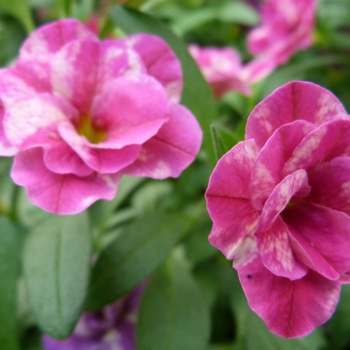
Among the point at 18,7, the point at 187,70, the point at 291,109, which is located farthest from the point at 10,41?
Result: the point at 291,109

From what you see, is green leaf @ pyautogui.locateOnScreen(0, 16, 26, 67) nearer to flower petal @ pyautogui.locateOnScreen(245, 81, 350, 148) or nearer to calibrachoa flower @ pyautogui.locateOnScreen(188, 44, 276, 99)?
calibrachoa flower @ pyautogui.locateOnScreen(188, 44, 276, 99)

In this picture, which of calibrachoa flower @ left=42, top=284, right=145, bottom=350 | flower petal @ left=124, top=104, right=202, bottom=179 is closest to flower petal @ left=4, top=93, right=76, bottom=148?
flower petal @ left=124, top=104, right=202, bottom=179

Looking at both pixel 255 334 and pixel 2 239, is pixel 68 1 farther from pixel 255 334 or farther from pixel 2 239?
pixel 255 334

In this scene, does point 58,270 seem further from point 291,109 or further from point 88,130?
point 291,109

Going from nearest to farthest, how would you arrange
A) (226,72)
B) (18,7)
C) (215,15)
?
(18,7), (226,72), (215,15)

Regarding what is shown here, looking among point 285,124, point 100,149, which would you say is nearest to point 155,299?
point 100,149

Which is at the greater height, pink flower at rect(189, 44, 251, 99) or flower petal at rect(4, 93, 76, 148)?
flower petal at rect(4, 93, 76, 148)
